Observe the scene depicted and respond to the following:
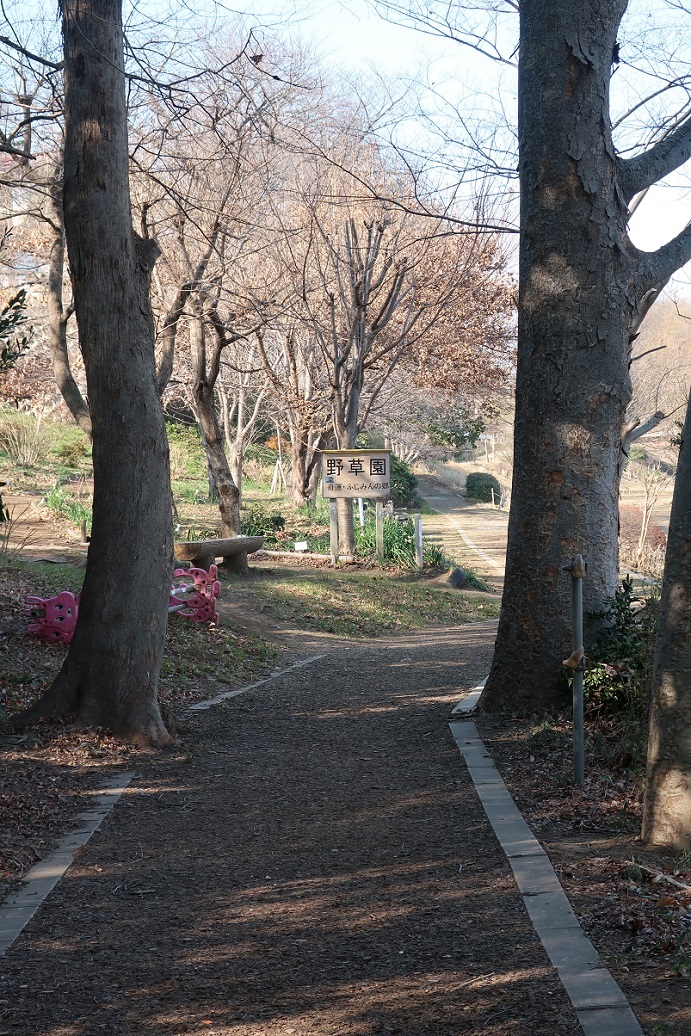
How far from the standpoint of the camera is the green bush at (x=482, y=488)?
5075cm

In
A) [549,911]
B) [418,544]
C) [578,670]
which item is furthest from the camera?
[418,544]

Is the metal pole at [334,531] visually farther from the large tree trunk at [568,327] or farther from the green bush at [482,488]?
the green bush at [482,488]

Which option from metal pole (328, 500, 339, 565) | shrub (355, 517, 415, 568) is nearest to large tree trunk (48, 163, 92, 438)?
metal pole (328, 500, 339, 565)

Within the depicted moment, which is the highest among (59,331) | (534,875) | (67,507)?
(59,331)

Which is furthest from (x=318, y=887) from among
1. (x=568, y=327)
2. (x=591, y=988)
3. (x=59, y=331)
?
(x=59, y=331)

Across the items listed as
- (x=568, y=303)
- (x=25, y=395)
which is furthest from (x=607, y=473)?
(x=25, y=395)

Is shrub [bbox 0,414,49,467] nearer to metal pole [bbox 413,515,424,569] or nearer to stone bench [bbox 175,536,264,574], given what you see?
stone bench [bbox 175,536,264,574]

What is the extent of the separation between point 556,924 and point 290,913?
39.4 inches

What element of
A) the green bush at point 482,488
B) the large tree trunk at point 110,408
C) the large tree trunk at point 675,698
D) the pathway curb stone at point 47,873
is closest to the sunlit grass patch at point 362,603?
the large tree trunk at point 110,408

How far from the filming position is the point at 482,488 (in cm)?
5084

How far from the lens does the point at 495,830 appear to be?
4.52 meters

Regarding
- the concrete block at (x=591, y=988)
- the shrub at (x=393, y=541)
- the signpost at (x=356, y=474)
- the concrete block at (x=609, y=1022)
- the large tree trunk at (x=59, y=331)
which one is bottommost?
the concrete block at (x=591, y=988)

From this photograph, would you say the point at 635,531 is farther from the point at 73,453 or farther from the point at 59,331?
the point at 59,331

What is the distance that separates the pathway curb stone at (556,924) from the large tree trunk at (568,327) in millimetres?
1519
